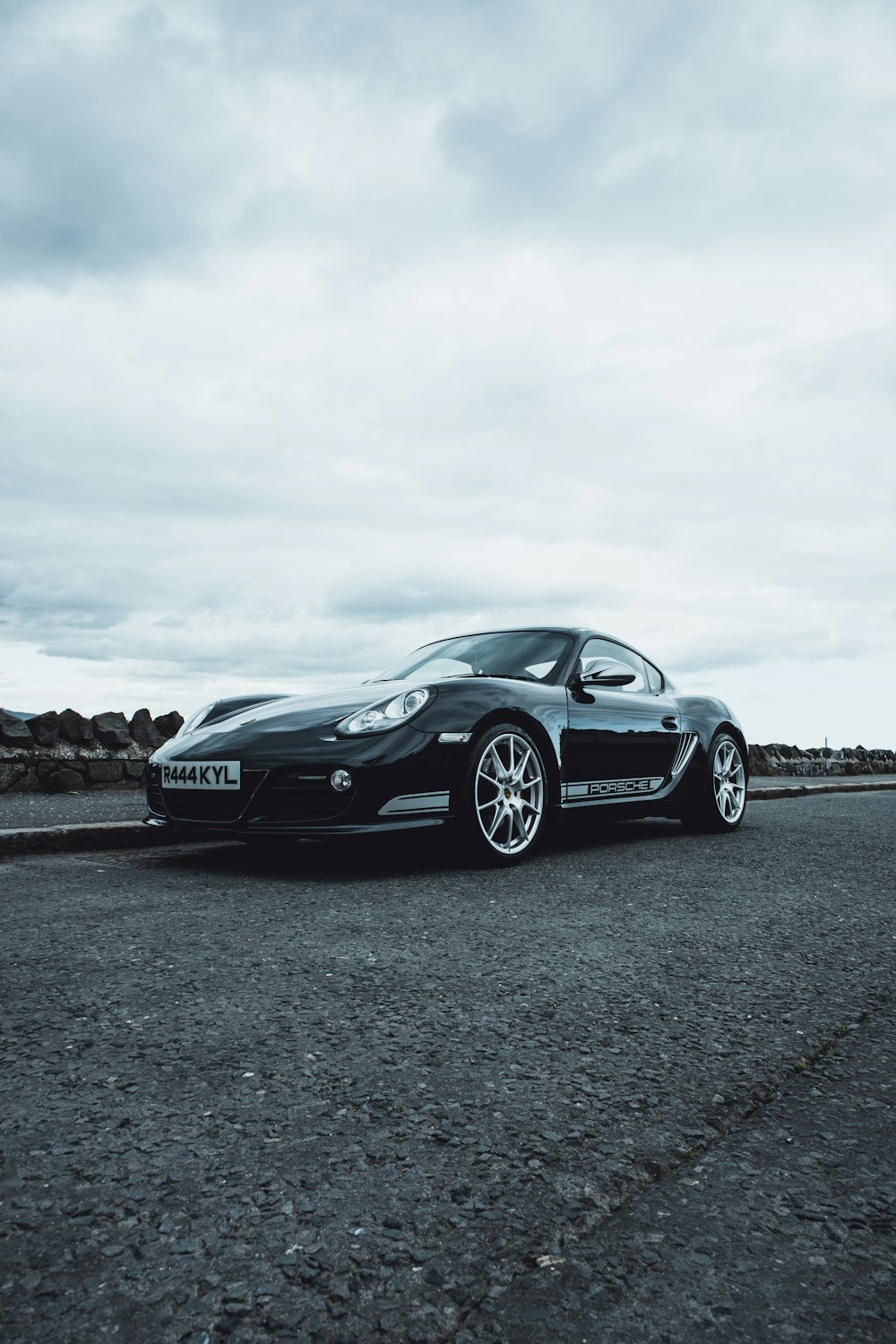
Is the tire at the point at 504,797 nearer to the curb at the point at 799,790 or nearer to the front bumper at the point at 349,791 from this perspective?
the front bumper at the point at 349,791

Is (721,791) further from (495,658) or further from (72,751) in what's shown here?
(72,751)

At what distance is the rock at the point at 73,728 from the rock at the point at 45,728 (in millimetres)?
56

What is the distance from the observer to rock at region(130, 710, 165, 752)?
9.74 metres

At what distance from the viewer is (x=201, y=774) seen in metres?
4.89

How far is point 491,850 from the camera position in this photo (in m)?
4.95

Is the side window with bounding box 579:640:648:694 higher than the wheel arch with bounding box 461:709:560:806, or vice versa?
the side window with bounding box 579:640:648:694

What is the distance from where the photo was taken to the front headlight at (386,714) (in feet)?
15.6

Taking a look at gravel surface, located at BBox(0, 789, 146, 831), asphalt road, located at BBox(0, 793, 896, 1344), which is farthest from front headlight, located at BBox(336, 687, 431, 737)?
gravel surface, located at BBox(0, 789, 146, 831)

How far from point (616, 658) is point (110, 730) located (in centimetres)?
518

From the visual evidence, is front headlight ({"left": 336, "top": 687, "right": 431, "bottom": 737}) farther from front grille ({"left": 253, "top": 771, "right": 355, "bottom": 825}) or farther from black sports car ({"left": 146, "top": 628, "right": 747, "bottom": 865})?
front grille ({"left": 253, "top": 771, "right": 355, "bottom": 825})

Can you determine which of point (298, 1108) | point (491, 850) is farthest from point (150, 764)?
point (298, 1108)

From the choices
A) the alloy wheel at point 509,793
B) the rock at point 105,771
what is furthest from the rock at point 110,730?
the alloy wheel at point 509,793

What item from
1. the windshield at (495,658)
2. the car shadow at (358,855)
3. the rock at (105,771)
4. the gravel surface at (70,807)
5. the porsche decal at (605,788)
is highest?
the windshield at (495,658)

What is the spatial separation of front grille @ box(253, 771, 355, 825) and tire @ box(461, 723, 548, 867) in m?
0.65
